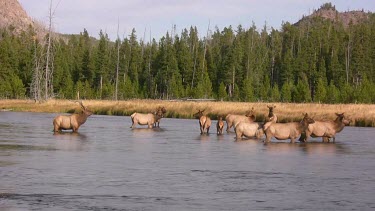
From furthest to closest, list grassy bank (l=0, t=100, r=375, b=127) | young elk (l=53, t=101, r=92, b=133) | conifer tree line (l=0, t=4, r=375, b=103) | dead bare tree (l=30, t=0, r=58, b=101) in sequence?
conifer tree line (l=0, t=4, r=375, b=103), dead bare tree (l=30, t=0, r=58, b=101), grassy bank (l=0, t=100, r=375, b=127), young elk (l=53, t=101, r=92, b=133)

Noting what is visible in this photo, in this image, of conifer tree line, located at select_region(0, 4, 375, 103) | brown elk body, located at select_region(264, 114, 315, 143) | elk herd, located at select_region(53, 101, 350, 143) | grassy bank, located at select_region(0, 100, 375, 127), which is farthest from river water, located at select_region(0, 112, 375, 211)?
conifer tree line, located at select_region(0, 4, 375, 103)

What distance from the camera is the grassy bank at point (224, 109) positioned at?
4078 cm

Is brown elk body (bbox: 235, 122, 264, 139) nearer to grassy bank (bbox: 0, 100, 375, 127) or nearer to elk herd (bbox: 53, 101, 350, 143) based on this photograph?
elk herd (bbox: 53, 101, 350, 143)

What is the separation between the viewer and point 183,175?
565 inches

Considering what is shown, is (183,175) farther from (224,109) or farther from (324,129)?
(224,109)

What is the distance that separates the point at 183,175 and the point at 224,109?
108ft

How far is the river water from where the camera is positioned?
1095cm

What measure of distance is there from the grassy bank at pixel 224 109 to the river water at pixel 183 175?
17371 millimetres

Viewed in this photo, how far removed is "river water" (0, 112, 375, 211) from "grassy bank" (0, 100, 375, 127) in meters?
17.4

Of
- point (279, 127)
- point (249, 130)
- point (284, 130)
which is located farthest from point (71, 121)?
point (284, 130)

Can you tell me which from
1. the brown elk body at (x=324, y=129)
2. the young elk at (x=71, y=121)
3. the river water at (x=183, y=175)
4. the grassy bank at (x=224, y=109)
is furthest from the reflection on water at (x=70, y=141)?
the grassy bank at (x=224, y=109)

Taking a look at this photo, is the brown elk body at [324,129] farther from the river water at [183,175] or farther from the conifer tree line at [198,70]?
the conifer tree line at [198,70]

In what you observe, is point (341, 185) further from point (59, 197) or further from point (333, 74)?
point (333, 74)

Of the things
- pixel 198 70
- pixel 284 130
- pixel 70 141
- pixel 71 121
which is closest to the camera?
pixel 70 141
